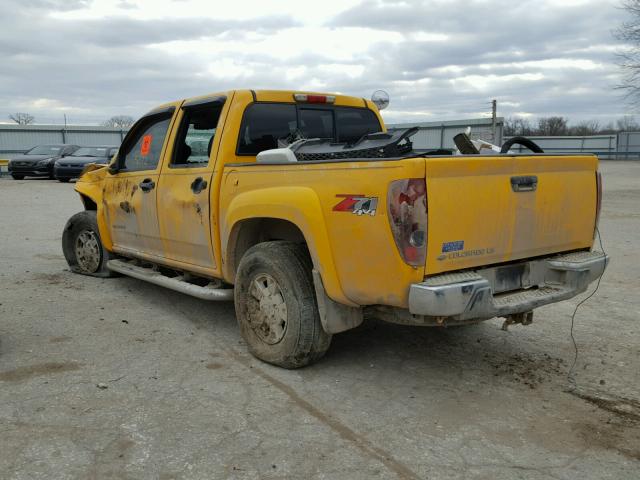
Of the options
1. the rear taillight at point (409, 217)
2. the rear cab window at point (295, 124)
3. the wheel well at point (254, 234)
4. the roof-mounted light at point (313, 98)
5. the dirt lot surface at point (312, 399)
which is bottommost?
the dirt lot surface at point (312, 399)

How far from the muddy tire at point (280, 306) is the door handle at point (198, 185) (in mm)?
→ 703

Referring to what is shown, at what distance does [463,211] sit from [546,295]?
0.95m

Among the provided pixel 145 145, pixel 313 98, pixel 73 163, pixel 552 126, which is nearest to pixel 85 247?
pixel 145 145

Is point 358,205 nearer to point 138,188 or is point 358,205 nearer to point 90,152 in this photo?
point 138,188

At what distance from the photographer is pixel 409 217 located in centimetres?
317

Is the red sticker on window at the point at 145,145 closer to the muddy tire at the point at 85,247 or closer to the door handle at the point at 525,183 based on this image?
the muddy tire at the point at 85,247

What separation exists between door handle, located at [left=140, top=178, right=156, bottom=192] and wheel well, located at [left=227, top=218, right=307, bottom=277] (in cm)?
127

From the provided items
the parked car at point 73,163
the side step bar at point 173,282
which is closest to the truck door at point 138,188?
the side step bar at point 173,282

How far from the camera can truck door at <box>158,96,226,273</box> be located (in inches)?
183

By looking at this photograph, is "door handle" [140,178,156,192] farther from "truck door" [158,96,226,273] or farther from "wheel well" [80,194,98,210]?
"wheel well" [80,194,98,210]

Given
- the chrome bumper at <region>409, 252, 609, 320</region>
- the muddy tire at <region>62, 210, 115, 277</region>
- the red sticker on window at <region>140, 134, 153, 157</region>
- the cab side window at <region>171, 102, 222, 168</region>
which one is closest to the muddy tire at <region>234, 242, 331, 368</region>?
the chrome bumper at <region>409, 252, 609, 320</region>

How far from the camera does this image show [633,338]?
4867mm

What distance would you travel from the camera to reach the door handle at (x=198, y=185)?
4.61 meters

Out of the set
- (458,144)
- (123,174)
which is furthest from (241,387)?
(123,174)
